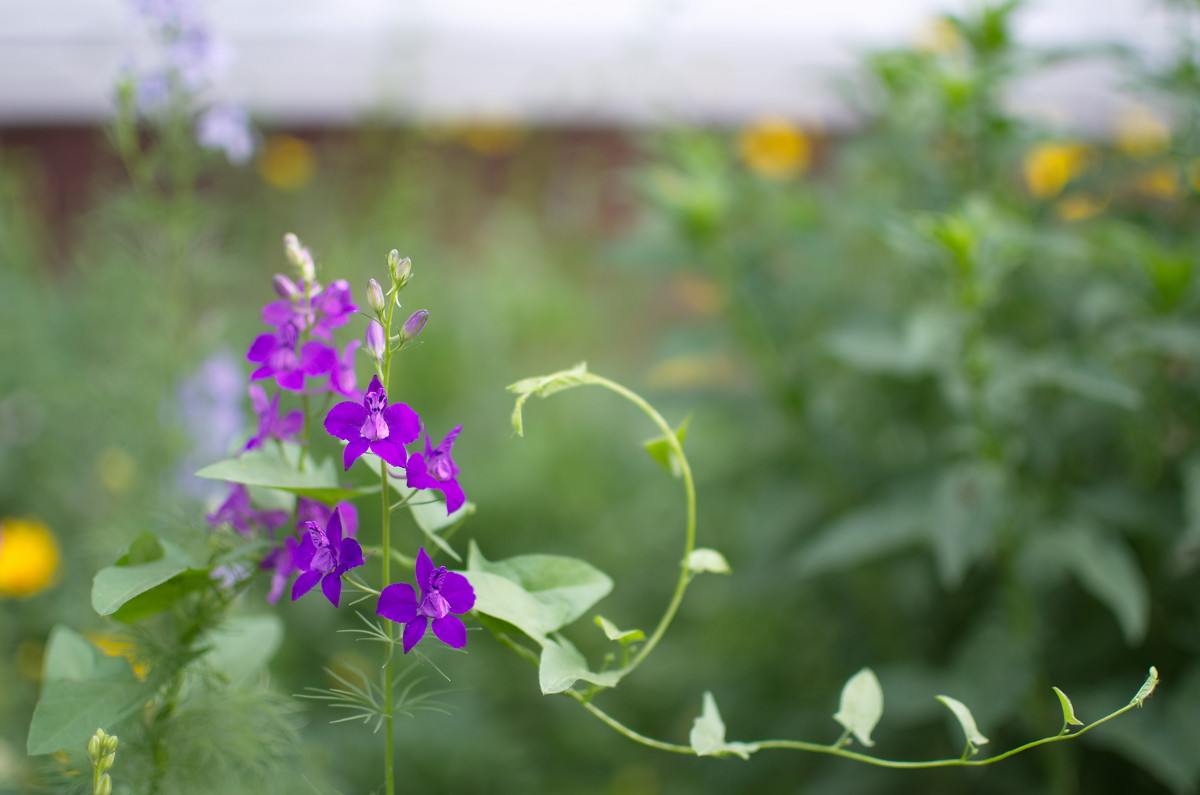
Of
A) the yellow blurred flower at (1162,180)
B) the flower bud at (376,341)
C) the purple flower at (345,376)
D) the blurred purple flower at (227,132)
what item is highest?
the blurred purple flower at (227,132)

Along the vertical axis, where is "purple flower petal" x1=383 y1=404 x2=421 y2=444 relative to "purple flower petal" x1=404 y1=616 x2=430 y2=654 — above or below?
above

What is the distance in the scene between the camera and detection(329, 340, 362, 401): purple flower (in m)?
0.50

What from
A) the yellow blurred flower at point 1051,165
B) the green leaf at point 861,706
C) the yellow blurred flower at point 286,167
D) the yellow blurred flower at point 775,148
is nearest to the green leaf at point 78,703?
the green leaf at point 861,706

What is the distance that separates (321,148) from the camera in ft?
8.84

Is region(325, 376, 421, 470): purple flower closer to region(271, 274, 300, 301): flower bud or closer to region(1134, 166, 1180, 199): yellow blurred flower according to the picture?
region(271, 274, 300, 301): flower bud

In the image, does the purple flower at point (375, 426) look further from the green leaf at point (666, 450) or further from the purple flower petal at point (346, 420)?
the green leaf at point (666, 450)

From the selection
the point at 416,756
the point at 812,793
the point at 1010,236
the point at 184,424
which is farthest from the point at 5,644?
the point at 1010,236

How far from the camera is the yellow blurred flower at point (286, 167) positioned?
2297 mm

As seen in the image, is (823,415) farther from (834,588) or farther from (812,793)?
(812,793)

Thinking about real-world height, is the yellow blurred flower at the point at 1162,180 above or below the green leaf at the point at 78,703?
above

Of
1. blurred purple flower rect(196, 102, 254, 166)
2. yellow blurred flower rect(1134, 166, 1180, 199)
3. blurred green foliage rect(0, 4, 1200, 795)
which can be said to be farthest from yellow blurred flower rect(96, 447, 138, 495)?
yellow blurred flower rect(1134, 166, 1180, 199)

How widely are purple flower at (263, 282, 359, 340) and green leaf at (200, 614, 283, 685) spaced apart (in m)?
0.20

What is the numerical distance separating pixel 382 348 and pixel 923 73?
2.93 feet

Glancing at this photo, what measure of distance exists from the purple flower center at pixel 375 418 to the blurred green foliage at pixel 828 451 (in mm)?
266
